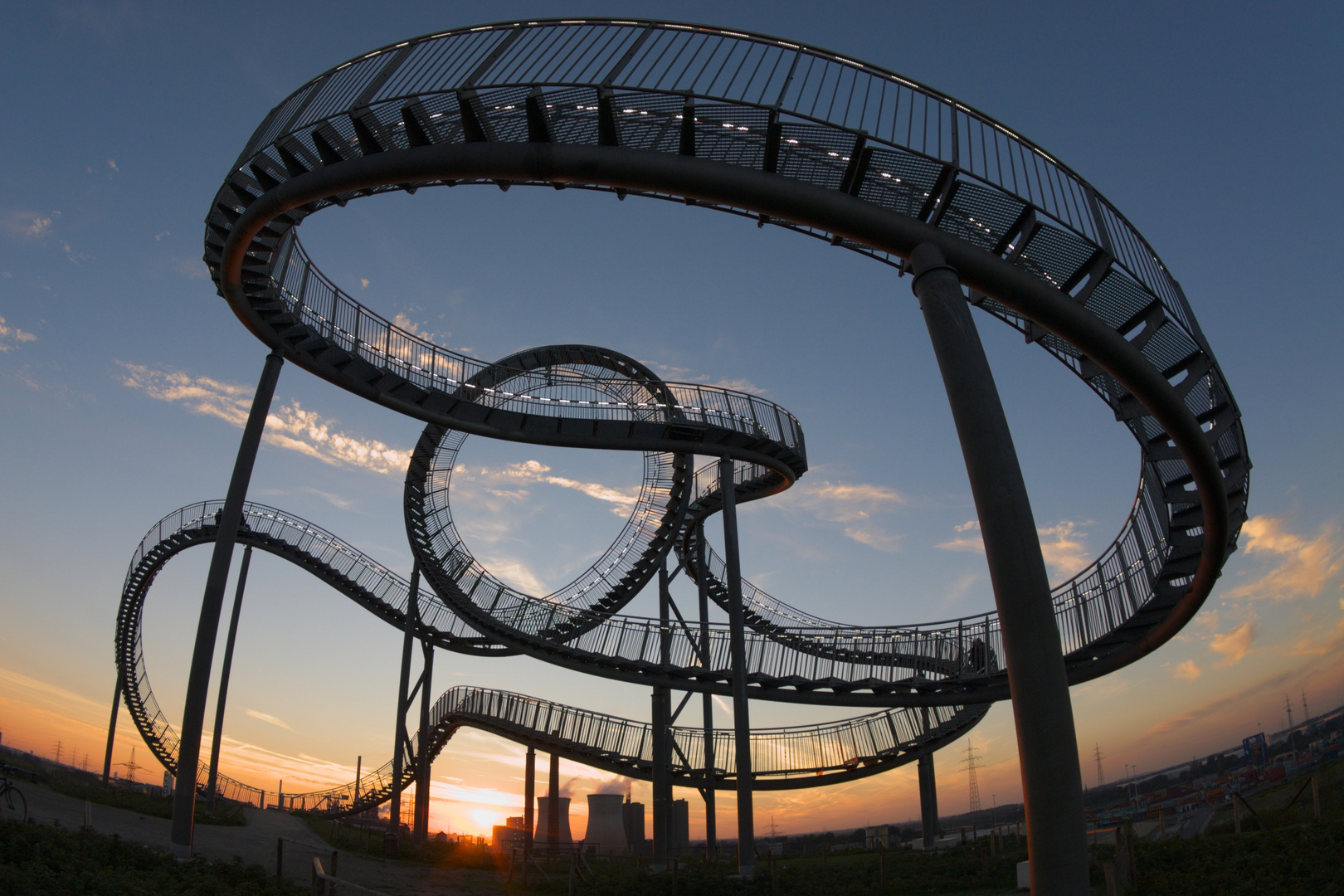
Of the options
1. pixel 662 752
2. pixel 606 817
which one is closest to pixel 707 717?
pixel 662 752

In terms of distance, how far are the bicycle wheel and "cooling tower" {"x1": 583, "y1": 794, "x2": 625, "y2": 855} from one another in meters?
24.2

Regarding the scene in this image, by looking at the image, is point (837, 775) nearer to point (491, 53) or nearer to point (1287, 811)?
point (1287, 811)

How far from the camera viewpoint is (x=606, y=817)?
121 ft

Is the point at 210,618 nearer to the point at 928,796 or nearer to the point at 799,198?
the point at 799,198

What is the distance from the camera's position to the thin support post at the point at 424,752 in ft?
86.1

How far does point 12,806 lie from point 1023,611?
17.2 metres

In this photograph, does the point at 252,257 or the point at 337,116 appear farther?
the point at 252,257

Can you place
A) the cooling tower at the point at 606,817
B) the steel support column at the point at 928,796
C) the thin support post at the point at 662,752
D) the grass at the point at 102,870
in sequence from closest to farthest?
the grass at the point at 102,870, the thin support post at the point at 662,752, the steel support column at the point at 928,796, the cooling tower at the point at 606,817

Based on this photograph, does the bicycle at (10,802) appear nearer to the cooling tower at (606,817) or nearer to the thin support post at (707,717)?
the thin support post at (707,717)

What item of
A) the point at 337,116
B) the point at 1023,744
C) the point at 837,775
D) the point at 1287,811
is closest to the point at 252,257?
the point at 337,116

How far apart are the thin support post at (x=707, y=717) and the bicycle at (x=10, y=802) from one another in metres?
14.2

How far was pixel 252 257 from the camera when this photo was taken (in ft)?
47.1

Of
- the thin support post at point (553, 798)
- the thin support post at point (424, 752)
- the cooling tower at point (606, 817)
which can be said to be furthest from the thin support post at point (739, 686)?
the cooling tower at point (606, 817)

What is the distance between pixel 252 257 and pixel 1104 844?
75.8 ft
